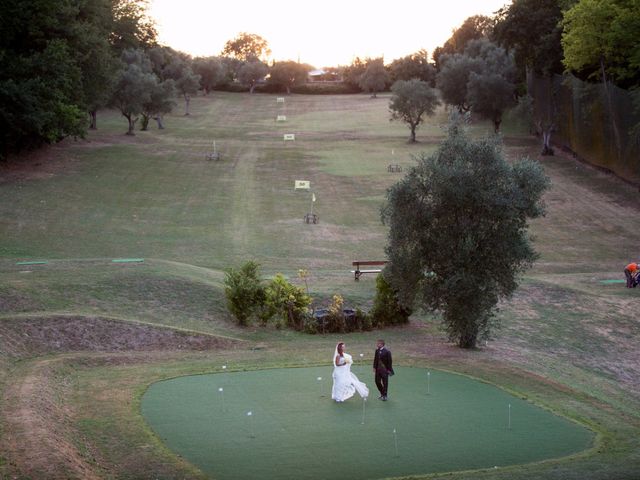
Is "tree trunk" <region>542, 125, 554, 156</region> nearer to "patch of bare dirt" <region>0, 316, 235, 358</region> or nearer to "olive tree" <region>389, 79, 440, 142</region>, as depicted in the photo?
"olive tree" <region>389, 79, 440, 142</region>

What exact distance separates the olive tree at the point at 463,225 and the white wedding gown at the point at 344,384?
638 centimetres

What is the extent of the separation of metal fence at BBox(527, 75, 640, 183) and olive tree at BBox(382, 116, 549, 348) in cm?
3535

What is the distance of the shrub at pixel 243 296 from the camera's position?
26.4 m

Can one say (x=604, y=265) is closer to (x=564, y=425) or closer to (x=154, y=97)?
(x=564, y=425)

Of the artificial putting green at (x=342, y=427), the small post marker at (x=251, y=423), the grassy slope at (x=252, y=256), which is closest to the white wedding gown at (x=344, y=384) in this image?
the artificial putting green at (x=342, y=427)

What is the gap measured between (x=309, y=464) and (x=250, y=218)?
38.4 metres

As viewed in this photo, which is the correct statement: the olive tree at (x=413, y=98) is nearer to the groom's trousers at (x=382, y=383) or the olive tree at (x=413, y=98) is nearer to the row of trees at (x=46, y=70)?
the row of trees at (x=46, y=70)

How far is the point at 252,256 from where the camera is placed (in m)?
41.0

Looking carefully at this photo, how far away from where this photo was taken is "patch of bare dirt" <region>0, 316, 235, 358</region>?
847 inches

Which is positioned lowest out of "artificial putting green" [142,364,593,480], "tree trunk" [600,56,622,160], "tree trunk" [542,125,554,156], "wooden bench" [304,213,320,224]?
"wooden bench" [304,213,320,224]

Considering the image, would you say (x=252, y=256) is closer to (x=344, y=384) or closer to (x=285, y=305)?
(x=285, y=305)

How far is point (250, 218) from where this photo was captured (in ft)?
170

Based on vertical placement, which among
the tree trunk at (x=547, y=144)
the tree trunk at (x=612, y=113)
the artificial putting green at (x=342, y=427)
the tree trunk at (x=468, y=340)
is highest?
the tree trunk at (x=612, y=113)

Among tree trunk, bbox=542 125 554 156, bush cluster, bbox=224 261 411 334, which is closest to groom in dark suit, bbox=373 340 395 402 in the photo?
bush cluster, bbox=224 261 411 334
